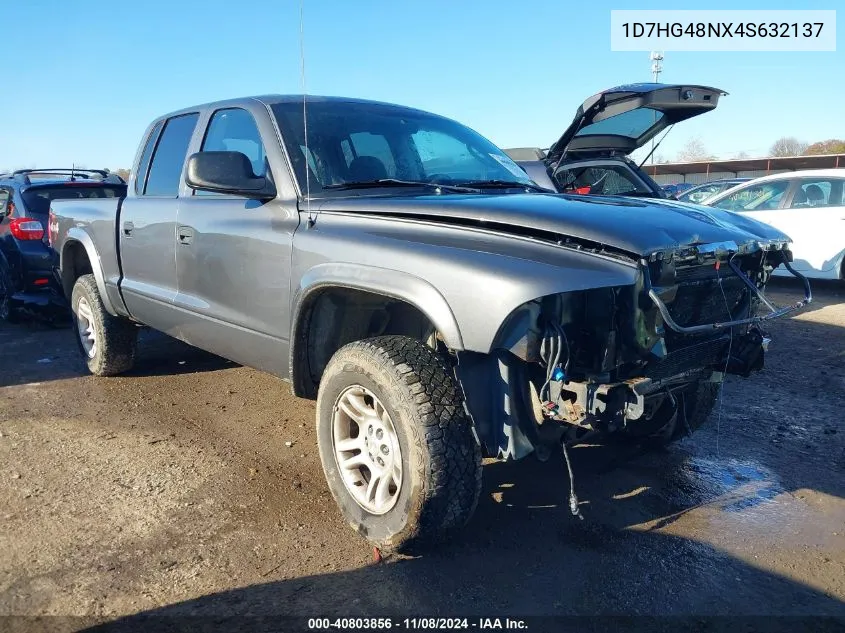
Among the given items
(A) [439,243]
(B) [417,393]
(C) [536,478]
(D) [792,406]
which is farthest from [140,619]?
(D) [792,406]

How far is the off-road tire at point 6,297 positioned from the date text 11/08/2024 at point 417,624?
6731mm

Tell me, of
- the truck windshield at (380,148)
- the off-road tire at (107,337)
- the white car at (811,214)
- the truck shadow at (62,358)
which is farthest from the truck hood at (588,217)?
the white car at (811,214)

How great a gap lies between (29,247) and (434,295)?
6477 millimetres

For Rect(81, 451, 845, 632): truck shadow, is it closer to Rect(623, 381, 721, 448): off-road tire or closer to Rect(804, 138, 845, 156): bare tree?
Rect(623, 381, 721, 448): off-road tire

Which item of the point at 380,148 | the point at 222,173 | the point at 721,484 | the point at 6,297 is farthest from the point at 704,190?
the point at 222,173

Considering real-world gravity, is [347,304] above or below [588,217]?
below

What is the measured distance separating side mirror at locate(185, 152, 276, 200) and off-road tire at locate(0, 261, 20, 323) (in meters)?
5.40

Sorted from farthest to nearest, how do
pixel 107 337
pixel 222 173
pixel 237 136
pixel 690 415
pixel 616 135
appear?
pixel 616 135 → pixel 107 337 → pixel 237 136 → pixel 690 415 → pixel 222 173

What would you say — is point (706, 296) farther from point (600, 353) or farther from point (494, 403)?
point (494, 403)

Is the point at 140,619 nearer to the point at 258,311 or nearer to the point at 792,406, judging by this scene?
the point at 258,311

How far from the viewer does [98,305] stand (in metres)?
5.27

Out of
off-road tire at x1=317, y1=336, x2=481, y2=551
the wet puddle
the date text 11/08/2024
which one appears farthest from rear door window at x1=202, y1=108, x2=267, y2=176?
the wet puddle

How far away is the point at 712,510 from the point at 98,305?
14.6 ft

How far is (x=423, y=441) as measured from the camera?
2.63m
